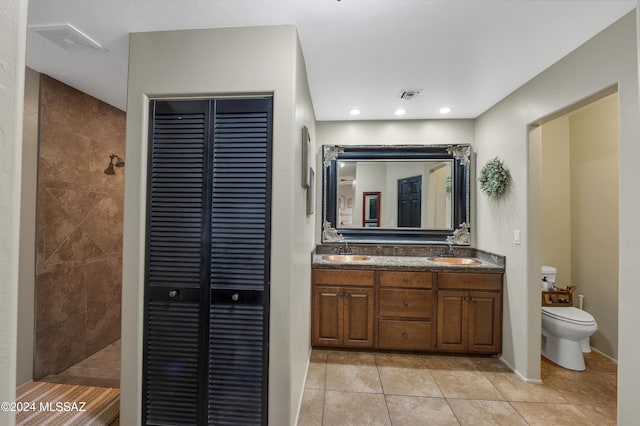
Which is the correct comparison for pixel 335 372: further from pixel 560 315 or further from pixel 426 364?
pixel 560 315

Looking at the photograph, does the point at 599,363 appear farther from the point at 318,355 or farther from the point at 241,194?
the point at 241,194

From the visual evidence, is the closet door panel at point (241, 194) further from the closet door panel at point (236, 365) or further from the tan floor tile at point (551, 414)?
the tan floor tile at point (551, 414)

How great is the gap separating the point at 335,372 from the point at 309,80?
2589 mm

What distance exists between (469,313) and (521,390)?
687 millimetres

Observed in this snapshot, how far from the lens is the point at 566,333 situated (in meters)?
2.51

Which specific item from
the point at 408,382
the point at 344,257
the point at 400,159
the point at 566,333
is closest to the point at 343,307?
the point at 344,257

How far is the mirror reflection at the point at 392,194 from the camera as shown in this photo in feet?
11.0

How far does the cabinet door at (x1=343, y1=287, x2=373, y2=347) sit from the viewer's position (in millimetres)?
2838

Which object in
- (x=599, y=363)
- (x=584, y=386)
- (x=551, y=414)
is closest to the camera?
(x=551, y=414)

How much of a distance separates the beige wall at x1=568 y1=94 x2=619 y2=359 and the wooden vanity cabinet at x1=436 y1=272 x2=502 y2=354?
3.53 feet

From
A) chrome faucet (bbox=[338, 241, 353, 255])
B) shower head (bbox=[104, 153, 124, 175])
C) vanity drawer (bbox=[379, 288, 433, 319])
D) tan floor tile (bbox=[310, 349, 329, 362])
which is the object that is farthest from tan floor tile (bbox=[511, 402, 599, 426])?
shower head (bbox=[104, 153, 124, 175])

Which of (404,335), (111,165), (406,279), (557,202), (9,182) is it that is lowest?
(404,335)

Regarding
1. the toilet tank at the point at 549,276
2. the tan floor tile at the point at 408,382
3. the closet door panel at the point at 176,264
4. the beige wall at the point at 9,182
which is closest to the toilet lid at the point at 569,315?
the toilet tank at the point at 549,276

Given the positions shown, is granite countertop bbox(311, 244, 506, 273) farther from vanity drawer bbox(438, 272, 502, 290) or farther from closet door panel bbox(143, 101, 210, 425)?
closet door panel bbox(143, 101, 210, 425)
